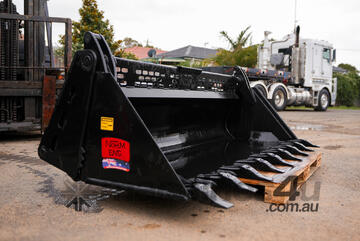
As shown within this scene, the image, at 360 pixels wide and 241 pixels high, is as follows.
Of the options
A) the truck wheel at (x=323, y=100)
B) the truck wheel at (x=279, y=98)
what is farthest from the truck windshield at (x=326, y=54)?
the truck wheel at (x=279, y=98)

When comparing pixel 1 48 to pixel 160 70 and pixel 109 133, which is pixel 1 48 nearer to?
pixel 160 70

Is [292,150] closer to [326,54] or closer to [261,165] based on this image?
[261,165]

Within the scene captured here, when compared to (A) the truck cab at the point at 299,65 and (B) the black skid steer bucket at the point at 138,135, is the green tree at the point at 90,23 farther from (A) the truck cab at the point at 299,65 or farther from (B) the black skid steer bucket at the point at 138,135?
(B) the black skid steer bucket at the point at 138,135

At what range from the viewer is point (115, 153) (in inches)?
98.5

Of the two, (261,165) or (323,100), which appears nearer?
(261,165)

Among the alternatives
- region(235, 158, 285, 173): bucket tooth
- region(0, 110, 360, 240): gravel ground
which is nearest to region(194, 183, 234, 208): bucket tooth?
region(0, 110, 360, 240): gravel ground

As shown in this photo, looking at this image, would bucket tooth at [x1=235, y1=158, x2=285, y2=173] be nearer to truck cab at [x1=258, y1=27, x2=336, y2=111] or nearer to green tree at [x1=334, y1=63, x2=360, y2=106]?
truck cab at [x1=258, y1=27, x2=336, y2=111]

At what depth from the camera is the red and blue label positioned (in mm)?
2454

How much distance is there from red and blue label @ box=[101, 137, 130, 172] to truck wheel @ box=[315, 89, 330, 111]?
55.0 feet

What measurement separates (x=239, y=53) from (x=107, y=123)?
73.8 ft

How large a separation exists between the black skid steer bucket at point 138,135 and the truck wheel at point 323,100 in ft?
48.7

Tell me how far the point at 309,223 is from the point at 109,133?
59.7 inches

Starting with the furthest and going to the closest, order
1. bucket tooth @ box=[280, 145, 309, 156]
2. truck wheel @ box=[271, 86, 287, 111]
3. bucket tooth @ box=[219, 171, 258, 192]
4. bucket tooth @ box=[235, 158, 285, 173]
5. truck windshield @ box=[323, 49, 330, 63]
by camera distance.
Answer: truck windshield @ box=[323, 49, 330, 63] < truck wheel @ box=[271, 86, 287, 111] < bucket tooth @ box=[280, 145, 309, 156] < bucket tooth @ box=[235, 158, 285, 173] < bucket tooth @ box=[219, 171, 258, 192]

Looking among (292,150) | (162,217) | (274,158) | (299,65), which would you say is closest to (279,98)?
(299,65)
